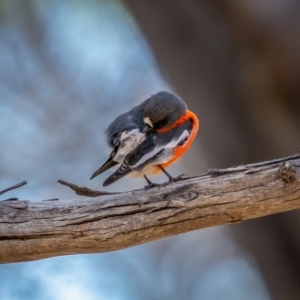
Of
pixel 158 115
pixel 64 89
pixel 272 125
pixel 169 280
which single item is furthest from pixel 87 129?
pixel 272 125

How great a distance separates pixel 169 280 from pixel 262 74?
2.14 metres

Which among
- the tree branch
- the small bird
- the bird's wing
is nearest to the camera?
the tree branch

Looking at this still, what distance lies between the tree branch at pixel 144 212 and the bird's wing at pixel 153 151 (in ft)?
0.69

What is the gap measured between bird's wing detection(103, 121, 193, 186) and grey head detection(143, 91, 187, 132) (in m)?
0.04

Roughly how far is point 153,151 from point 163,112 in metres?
0.22

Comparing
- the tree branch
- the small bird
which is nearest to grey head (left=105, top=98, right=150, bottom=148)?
the small bird

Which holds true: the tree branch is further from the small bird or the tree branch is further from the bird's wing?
the small bird

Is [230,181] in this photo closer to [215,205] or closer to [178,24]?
[215,205]

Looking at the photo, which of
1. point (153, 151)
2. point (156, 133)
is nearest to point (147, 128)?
point (156, 133)

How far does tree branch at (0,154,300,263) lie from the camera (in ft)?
6.75

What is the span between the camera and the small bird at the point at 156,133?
2510 mm

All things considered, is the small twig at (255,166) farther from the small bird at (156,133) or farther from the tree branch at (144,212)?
the small bird at (156,133)

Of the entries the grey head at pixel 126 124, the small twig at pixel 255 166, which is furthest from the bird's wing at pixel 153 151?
the small twig at pixel 255 166

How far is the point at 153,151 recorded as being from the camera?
247cm
